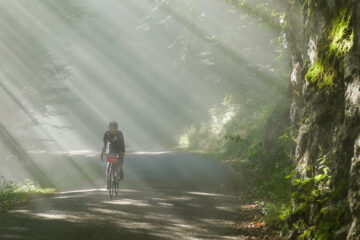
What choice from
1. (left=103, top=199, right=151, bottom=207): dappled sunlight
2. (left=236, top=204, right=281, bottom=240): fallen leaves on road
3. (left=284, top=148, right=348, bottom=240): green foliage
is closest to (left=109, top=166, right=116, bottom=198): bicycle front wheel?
(left=103, top=199, right=151, bottom=207): dappled sunlight

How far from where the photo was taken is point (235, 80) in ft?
97.2

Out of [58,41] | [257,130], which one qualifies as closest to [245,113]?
[257,130]

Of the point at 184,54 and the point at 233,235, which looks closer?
the point at 233,235

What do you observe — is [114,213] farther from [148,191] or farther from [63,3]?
[63,3]

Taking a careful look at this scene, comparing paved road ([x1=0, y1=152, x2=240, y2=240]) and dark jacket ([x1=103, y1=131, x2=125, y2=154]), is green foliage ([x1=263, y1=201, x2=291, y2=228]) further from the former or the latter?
dark jacket ([x1=103, y1=131, x2=125, y2=154])

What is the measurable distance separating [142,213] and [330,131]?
5.15m

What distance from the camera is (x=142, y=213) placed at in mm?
9734

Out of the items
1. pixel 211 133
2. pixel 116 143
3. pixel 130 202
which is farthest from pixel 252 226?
pixel 211 133

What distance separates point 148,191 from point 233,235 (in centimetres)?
621

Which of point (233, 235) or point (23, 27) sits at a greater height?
point (23, 27)

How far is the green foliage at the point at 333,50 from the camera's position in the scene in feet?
18.3

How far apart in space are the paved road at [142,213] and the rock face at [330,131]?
1.94m

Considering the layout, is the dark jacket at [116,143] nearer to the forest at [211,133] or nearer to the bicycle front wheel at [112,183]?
the forest at [211,133]

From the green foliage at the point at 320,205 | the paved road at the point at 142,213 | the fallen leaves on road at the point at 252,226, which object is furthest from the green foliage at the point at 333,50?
the paved road at the point at 142,213
